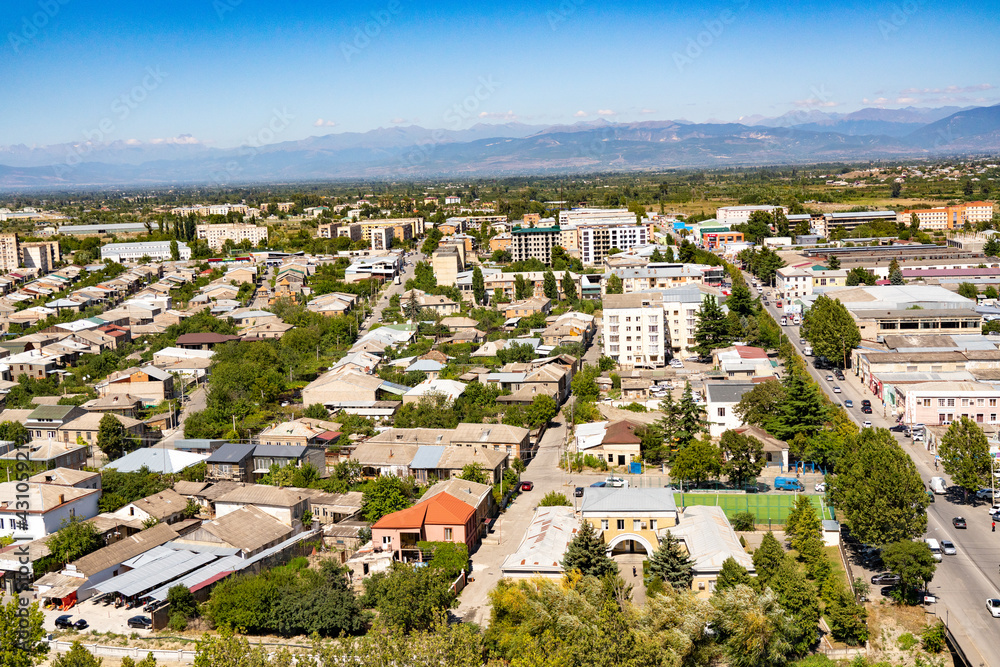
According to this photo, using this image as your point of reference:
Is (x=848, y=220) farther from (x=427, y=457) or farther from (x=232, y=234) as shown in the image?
(x=427, y=457)

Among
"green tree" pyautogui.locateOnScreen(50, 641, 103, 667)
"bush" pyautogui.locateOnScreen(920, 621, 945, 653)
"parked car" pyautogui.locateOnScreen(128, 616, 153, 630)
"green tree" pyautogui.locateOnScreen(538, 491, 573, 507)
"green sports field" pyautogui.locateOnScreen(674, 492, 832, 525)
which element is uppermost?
"green tree" pyautogui.locateOnScreen(50, 641, 103, 667)

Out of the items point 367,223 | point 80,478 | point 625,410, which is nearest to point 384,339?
point 625,410

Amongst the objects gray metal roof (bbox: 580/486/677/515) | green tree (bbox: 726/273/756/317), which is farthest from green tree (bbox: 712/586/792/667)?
green tree (bbox: 726/273/756/317)

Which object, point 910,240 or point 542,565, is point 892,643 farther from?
point 910,240

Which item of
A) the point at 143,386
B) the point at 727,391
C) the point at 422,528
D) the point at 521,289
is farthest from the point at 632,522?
the point at 521,289

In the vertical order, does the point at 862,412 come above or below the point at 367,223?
below

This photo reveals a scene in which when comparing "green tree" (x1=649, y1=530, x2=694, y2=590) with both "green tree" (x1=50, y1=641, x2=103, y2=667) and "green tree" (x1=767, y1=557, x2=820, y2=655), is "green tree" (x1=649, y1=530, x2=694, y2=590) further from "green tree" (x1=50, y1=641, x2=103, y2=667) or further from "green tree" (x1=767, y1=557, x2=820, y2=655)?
"green tree" (x1=50, y1=641, x2=103, y2=667)
